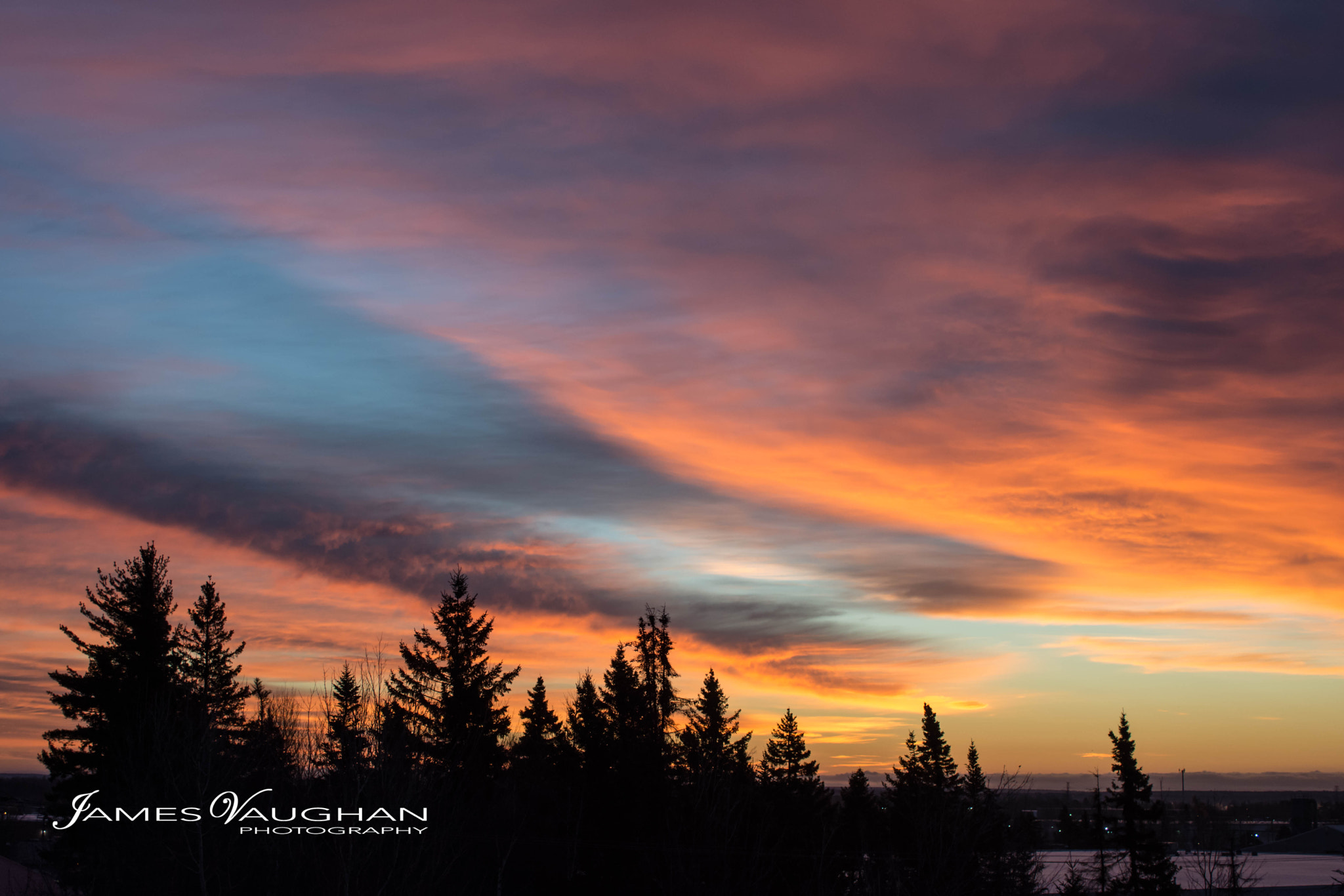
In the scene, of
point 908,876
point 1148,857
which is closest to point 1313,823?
point 1148,857

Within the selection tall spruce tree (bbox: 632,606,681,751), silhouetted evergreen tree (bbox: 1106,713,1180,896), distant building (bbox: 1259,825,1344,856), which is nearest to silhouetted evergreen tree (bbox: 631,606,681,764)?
tall spruce tree (bbox: 632,606,681,751)

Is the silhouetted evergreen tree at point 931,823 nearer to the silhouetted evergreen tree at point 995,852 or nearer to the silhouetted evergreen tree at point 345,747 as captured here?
the silhouetted evergreen tree at point 995,852

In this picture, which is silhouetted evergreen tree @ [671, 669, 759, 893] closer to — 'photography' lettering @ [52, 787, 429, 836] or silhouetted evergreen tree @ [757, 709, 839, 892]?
silhouetted evergreen tree @ [757, 709, 839, 892]

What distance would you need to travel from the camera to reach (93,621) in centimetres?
5025

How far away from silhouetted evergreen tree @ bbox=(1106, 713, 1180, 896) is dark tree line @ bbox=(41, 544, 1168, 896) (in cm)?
1404

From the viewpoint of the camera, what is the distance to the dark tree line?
41.0 metres

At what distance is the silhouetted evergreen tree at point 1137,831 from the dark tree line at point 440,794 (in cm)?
1404

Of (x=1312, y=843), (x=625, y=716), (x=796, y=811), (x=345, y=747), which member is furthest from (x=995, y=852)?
(x=1312, y=843)

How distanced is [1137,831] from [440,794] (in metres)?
59.4

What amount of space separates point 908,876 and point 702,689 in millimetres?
34842

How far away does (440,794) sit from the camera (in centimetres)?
4556

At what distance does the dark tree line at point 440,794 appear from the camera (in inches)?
1613

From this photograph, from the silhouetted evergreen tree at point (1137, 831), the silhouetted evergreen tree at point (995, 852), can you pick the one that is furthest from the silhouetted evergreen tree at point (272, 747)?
the silhouetted evergreen tree at point (1137, 831)

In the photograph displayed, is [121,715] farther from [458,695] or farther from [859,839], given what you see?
[859,839]
